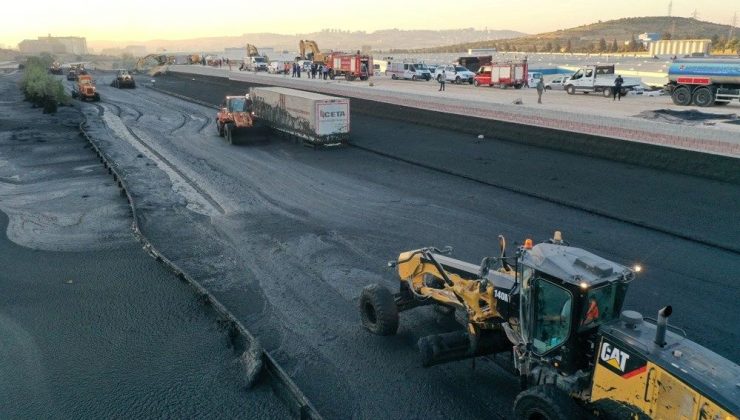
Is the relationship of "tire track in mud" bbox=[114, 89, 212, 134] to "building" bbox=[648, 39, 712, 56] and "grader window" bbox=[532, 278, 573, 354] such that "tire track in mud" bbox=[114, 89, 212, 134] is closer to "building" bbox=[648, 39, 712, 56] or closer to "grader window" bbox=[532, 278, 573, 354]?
"grader window" bbox=[532, 278, 573, 354]

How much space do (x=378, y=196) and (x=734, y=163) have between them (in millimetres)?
12239

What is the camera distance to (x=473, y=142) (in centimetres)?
2691

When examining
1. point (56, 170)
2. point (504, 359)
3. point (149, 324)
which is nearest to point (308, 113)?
point (56, 170)

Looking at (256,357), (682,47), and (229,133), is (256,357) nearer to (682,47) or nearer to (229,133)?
(229,133)

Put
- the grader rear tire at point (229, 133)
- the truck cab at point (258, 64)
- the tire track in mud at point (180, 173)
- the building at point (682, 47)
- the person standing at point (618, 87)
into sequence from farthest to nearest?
the truck cab at point (258, 64), the building at point (682, 47), the person standing at point (618, 87), the grader rear tire at point (229, 133), the tire track in mud at point (180, 173)

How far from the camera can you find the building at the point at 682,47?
215 ft

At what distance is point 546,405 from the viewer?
6.07 m

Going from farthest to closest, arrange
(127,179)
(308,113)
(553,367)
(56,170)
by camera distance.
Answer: (308,113), (56,170), (127,179), (553,367)

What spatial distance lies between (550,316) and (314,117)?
2144 centimetres

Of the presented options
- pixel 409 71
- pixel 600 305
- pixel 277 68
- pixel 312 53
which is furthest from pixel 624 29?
pixel 600 305

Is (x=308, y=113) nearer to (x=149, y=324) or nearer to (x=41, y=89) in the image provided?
(x=149, y=324)

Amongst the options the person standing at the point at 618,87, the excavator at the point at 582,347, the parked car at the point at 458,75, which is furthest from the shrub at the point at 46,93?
the excavator at the point at 582,347

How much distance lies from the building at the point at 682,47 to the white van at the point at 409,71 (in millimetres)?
33708

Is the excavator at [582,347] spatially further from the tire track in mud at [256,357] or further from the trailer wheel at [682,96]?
the trailer wheel at [682,96]
